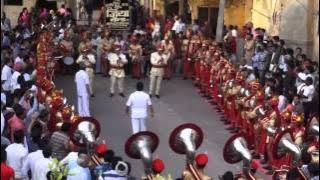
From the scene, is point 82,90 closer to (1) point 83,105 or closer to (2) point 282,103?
(1) point 83,105

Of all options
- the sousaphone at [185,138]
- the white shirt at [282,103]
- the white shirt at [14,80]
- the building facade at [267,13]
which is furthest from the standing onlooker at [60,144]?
the building facade at [267,13]

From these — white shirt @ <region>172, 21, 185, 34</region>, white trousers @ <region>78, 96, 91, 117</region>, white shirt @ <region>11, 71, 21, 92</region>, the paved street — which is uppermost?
white shirt @ <region>172, 21, 185, 34</region>

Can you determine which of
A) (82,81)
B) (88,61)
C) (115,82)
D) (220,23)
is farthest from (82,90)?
(220,23)

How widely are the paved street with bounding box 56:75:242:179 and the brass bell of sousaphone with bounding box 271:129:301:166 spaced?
6.34 feet

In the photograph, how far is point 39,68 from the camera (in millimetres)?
18766

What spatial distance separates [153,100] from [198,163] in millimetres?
9986

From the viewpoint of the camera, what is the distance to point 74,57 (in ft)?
77.5

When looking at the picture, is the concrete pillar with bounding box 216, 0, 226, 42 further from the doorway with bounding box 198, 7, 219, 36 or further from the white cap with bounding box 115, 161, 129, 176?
the white cap with bounding box 115, 161, 129, 176

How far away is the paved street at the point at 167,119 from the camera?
15.4m

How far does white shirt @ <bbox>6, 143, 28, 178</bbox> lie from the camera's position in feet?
37.3

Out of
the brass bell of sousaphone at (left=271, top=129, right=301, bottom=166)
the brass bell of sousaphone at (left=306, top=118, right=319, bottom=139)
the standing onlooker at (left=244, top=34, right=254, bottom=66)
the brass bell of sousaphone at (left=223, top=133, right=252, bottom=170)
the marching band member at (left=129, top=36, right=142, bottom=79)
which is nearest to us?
the brass bell of sousaphone at (left=223, top=133, right=252, bottom=170)

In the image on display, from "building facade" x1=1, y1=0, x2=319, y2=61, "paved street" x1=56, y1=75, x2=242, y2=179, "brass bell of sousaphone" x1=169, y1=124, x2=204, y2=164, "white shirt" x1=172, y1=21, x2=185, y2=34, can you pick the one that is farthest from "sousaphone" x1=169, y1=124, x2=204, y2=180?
"white shirt" x1=172, y1=21, x2=185, y2=34

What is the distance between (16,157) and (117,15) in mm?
14753

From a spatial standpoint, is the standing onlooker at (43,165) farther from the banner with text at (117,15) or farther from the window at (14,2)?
the window at (14,2)
